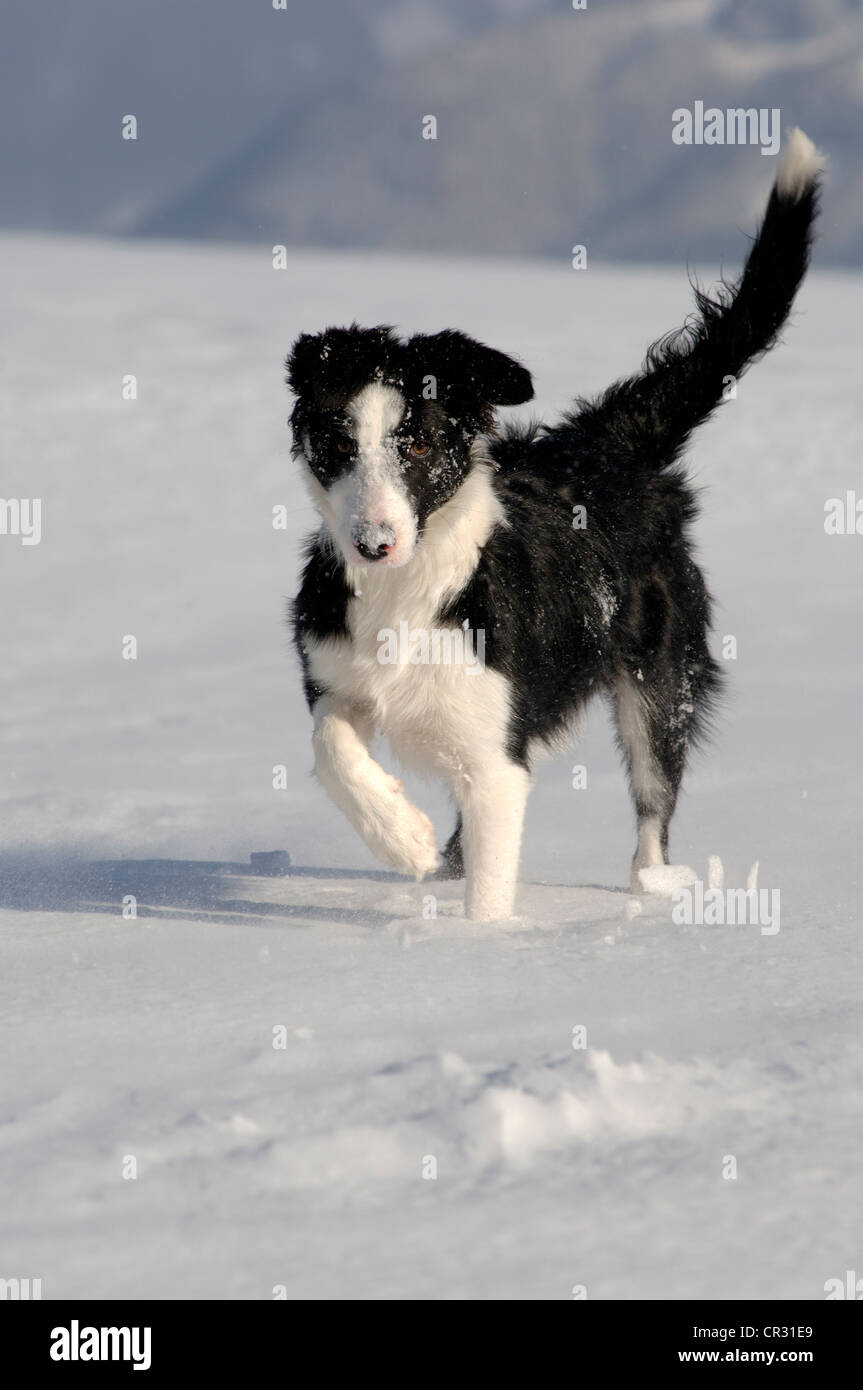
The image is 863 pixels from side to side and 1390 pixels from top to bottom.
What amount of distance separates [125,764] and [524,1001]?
3.70 m

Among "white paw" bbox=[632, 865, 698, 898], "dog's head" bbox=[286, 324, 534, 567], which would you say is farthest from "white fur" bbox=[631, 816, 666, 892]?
"dog's head" bbox=[286, 324, 534, 567]

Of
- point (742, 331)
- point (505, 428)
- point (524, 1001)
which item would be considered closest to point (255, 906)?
point (524, 1001)

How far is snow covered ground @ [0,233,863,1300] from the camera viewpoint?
242cm

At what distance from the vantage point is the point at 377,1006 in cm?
343

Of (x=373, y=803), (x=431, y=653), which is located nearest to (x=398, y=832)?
(x=373, y=803)

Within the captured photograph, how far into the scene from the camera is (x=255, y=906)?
4.59 m

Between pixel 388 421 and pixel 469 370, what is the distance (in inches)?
13.5

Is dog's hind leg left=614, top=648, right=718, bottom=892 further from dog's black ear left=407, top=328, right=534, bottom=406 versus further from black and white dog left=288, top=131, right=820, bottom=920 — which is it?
dog's black ear left=407, top=328, right=534, bottom=406

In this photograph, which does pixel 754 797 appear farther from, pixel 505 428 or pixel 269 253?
pixel 269 253

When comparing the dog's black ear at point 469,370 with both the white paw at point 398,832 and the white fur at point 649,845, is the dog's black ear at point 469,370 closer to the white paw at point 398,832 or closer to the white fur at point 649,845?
the white paw at point 398,832

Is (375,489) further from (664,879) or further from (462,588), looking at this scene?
(664,879)

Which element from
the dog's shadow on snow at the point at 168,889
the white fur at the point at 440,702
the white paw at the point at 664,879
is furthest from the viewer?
the white paw at the point at 664,879

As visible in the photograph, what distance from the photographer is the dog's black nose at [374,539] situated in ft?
12.6

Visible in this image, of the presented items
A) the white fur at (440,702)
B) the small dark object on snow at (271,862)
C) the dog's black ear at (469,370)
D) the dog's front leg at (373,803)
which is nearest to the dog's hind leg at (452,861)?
the small dark object on snow at (271,862)
